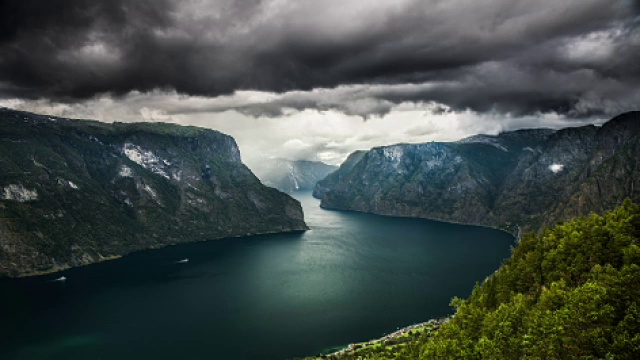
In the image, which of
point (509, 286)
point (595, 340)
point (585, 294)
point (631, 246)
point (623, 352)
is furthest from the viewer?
point (509, 286)

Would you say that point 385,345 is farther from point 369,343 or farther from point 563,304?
point 563,304

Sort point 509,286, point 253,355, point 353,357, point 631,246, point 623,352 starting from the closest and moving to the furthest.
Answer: point 623,352, point 631,246, point 509,286, point 353,357, point 253,355

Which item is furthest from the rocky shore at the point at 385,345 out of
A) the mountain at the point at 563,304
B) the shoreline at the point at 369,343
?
the mountain at the point at 563,304

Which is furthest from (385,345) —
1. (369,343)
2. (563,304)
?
(563,304)

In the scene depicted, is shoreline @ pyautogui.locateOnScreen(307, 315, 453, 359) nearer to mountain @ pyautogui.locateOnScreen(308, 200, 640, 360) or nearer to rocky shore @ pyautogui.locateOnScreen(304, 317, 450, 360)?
rocky shore @ pyautogui.locateOnScreen(304, 317, 450, 360)

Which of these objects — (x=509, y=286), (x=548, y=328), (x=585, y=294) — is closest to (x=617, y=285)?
(x=585, y=294)

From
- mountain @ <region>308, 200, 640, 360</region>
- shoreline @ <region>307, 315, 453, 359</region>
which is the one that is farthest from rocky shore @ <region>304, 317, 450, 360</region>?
mountain @ <region>308, 200, 640, 360</region>

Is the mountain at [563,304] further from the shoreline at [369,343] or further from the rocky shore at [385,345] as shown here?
the shoreline at [369,343]

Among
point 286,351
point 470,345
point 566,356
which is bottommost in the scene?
point 286,351

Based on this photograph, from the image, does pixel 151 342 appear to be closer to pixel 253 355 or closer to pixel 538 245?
pixel 253 355

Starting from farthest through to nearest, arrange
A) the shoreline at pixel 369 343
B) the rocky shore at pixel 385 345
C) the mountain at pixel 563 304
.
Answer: the shoreline at pixel 369 343, the rocky shore at pixel 385 345, the mountain at pixel 563 304
